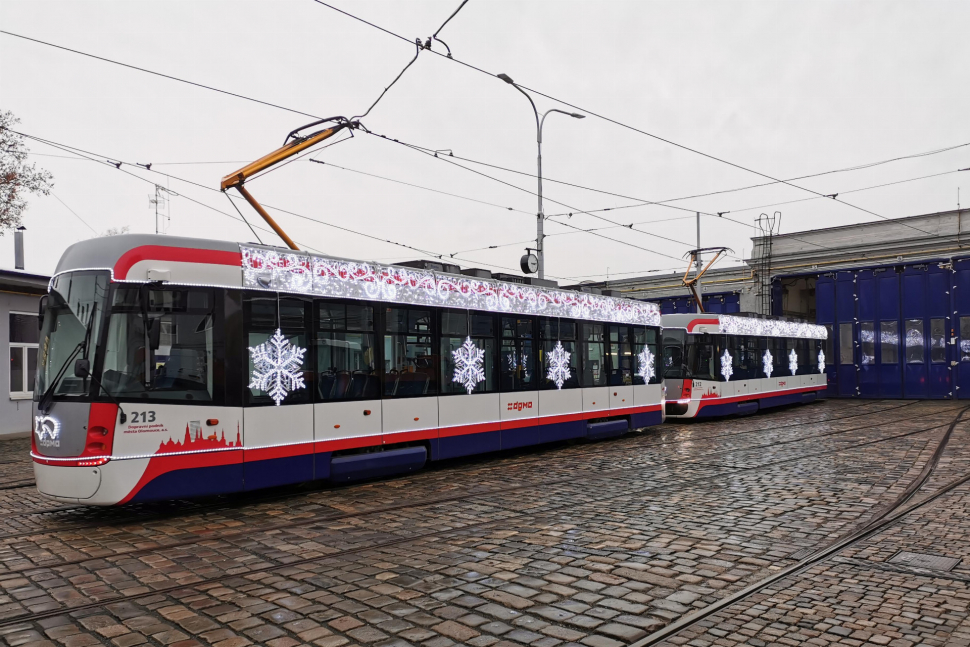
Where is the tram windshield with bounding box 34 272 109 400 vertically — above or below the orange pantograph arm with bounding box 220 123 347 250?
below

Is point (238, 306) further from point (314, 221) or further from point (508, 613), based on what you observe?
point (314, 221)

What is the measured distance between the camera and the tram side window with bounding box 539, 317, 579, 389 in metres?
13.6

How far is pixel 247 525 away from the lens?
757cm

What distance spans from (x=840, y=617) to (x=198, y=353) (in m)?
6.74

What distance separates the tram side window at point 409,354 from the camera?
10391mm

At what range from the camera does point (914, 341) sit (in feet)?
96.2

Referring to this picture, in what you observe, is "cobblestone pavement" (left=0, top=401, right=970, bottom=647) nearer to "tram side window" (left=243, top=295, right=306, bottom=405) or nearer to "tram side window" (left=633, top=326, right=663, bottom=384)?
"tram side window" (left=243, top=295, right=306, bottom=405)

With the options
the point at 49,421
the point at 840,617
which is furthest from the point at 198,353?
the point at 840,617

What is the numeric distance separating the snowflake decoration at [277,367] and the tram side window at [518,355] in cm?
432

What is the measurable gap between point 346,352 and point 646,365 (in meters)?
9.17

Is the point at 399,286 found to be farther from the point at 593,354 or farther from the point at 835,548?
the point at 835,548

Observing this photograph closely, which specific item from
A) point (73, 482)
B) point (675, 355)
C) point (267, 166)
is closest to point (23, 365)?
point (267, 166)

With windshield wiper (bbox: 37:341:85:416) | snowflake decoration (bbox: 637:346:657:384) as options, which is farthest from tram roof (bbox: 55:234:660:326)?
snowflake decoration (bbox: 637:346:657:384)

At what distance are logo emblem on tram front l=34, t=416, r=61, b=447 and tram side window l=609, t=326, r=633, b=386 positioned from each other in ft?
35.6
